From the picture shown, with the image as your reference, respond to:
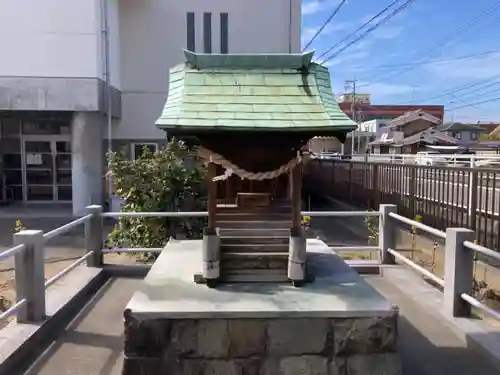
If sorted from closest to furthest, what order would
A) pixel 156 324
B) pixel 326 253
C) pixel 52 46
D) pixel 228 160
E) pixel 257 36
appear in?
pixel 156 324 → pixel 228 160 → pixel 326 253 → pixel 52 46 → pixel 257 36

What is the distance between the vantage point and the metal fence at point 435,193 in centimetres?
839

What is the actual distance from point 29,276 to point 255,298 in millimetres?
2107

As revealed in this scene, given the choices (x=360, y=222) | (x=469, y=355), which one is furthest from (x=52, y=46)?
(x=469, y=355)

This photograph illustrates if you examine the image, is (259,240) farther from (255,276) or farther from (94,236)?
(94,236)

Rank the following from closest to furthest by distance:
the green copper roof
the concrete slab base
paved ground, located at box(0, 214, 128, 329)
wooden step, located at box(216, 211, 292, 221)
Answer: the concrete slab base < the green copper roof < wooden step, located at box(216, 211, 292, 221) < paved ground, located at box(0, 214, 128, 329)

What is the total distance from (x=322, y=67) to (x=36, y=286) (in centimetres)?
343

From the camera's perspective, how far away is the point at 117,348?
167 inches

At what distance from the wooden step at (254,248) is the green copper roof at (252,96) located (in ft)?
4.04

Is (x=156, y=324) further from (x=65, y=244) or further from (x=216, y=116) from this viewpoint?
(x=65, y=244)

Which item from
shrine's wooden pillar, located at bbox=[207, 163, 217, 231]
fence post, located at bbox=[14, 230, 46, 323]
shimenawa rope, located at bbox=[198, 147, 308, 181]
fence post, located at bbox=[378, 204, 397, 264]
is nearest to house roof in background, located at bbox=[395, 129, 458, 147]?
fence post, located at bbox=[378, 204, 397, 264]

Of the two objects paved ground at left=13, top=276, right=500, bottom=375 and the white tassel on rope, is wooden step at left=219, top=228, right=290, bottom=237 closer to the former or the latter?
the white tassel on rope

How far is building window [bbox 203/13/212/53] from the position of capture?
16594mm

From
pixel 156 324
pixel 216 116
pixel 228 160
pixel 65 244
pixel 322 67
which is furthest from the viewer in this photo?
pixel 65 244

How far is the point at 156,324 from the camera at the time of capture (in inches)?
145
